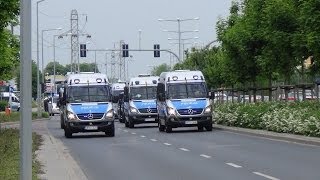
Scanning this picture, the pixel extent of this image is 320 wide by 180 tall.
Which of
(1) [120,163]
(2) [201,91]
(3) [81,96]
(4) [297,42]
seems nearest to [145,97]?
(2) [201,91]

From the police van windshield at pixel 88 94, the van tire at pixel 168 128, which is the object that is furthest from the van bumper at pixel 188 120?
the police van windshield at pixel 88 94

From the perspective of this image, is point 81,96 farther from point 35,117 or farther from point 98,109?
point 35,117

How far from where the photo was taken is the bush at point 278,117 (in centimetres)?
2706

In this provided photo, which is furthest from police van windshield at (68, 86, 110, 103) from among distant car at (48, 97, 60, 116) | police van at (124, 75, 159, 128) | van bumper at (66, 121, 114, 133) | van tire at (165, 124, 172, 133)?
distant car at (48, 97, 60, 116)

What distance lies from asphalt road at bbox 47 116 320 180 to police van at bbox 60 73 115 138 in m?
3.81

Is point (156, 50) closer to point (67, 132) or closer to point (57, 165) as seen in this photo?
point (67, 132)

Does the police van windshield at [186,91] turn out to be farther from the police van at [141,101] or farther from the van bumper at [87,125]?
the police van at [141,101]

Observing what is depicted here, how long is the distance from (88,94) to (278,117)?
809cm

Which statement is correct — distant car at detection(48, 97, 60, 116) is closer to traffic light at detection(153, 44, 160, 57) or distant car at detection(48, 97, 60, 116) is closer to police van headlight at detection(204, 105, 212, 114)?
traffic light at detection(153, 44, 160, 57)

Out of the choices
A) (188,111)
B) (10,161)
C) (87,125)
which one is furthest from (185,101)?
(10,161)

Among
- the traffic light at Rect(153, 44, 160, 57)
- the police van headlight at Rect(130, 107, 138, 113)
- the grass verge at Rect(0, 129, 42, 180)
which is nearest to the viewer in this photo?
the grass verge at Rect(0, 129, 42, 180)

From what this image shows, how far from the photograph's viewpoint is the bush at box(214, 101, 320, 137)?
27.1 metres

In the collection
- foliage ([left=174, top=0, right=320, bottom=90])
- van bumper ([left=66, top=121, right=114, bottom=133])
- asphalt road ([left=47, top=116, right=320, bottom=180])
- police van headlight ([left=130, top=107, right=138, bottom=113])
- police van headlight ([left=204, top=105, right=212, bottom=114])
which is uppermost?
foliage ([left=174, top=0, right=320, bottom=90])

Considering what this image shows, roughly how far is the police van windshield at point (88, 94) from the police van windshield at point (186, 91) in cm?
402
